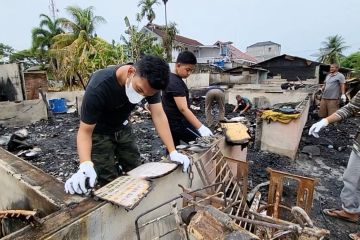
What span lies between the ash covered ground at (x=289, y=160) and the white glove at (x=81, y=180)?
2598mm

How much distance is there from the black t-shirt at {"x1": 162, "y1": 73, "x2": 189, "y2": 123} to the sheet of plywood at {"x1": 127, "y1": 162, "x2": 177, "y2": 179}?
0.98 metres

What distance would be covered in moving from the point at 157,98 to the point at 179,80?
68 cm

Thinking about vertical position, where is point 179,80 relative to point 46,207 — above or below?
above

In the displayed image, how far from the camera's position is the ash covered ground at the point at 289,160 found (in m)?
3.59

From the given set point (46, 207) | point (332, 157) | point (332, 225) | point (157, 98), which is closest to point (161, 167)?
point (157, 98)

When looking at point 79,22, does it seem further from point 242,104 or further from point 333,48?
point 333,48

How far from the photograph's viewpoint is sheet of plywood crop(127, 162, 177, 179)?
1869 mm

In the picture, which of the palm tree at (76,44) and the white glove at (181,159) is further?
the palm tree at (76,44)

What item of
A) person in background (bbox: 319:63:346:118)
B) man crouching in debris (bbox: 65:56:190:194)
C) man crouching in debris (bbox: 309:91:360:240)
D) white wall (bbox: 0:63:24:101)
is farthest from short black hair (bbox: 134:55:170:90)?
white wall (bbox: 0:63:24:101)

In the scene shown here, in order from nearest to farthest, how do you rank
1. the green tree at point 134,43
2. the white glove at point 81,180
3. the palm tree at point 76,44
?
the white glove at point 81,180, the palm tree at point 76,44, the green tree at point 134,43

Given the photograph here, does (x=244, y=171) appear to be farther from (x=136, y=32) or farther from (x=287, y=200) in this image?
(x=136, y=32)

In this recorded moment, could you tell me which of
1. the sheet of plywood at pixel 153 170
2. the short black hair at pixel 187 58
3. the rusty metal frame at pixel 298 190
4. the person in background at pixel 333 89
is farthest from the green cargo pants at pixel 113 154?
the person in background at pixel 333 89

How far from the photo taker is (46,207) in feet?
5.96

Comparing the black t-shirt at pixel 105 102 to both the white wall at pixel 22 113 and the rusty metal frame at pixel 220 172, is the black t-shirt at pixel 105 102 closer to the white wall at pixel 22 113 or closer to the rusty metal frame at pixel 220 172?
the rusty metal frame at pixel 220 172
